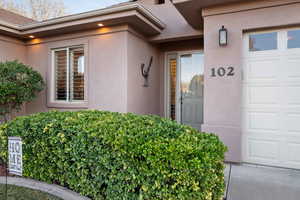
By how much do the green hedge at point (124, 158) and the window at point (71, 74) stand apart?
9.71ft

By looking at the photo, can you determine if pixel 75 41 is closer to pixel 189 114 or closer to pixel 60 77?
pixel 60 77

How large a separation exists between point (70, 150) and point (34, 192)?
665 mm

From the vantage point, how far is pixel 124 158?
2.08 metres

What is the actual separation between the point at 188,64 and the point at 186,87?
67 centimetres

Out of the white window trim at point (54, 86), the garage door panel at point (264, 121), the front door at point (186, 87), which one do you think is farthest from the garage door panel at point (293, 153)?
the white window trim at point (54, 86)

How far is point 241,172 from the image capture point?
3.49 meters

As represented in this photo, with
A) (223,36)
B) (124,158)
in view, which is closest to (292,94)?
(223,36)

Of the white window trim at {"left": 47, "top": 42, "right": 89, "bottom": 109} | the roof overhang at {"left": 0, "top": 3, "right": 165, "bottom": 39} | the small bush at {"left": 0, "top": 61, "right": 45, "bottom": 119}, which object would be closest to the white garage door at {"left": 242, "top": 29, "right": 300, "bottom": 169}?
the roof overhang at {"left": 0, "top": 3, "right": 165, "bottom": 39}

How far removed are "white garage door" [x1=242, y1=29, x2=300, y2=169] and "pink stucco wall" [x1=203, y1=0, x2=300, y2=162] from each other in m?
0.18

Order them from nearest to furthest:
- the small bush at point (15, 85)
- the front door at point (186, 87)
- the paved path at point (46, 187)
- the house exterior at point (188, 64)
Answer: the paved path at point (46, 187) → the house exterior at point (188, 64) → the small bush at point (15, 85) → the front door at point (186, 87)

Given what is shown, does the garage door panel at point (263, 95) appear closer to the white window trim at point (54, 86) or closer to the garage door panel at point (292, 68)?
the garage door panel at point (292, 68)

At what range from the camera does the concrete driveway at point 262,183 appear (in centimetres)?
270

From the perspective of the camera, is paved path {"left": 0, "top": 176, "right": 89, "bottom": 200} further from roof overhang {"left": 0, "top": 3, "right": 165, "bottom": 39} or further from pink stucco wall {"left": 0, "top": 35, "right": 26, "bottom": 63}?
pink stucco wall {"left": 0, "top": 35, "right": 26, "bottom": 63}

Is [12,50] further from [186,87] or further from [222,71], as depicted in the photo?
[222,71]
